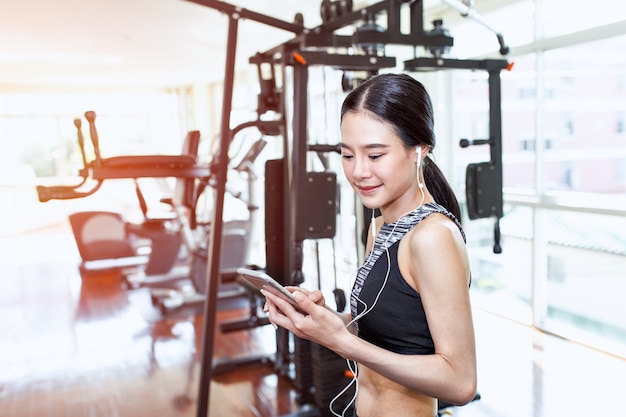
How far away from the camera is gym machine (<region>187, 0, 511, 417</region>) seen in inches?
89.4

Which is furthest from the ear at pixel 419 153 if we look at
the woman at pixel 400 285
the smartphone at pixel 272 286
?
the smartphone at pixel 272 286

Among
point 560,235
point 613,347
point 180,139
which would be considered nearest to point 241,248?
point 560,235

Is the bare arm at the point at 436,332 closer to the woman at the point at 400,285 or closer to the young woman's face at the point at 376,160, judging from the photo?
the woman at the point at 400,285

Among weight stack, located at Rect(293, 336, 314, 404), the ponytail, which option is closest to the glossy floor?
weight stack, located at Rect(293, 336, 314, 404)

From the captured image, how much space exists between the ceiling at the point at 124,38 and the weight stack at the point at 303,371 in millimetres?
1843

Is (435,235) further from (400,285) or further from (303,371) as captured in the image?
(303,371)

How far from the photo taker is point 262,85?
9.54 feet

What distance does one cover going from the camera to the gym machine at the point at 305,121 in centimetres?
227

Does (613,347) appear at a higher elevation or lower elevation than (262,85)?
lower

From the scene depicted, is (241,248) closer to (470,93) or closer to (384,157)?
(470,93)

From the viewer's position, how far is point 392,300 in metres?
0.93

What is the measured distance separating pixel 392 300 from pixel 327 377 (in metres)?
1.71

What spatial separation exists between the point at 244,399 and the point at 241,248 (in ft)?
7.03

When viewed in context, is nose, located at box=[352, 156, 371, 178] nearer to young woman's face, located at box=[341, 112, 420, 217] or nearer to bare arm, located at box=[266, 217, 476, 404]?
young woman's face, located at box=[341, 112, 420, 217]
